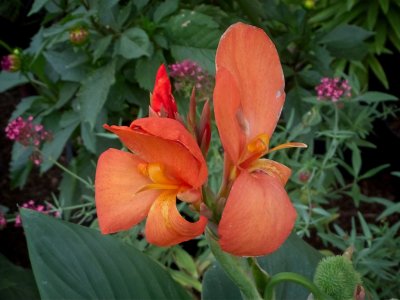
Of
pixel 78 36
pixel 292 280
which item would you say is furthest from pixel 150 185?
pixel 78 36

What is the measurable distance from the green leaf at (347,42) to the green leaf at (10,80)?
0.76m

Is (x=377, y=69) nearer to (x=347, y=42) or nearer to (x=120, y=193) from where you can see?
(x=347, y=42)

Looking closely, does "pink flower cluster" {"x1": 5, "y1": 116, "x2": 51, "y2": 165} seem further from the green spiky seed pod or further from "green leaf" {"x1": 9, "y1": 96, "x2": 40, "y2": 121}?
the green spiky seed pod

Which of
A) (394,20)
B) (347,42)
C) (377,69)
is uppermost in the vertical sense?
(347,42)

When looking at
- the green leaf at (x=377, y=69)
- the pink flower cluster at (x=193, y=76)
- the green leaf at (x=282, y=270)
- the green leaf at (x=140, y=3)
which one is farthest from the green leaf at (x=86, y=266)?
the green leaf at (x=377, y=69)

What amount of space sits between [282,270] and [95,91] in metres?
0.66

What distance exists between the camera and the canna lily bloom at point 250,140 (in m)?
0.38

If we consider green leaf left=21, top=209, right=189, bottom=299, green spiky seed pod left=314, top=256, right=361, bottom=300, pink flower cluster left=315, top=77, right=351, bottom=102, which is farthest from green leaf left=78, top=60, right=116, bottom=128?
green spiky seed pod left=314, top=256, right=361, bottom=300

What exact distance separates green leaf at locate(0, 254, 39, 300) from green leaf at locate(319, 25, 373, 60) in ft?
3.06

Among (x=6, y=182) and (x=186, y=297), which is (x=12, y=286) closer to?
(x=186, y=297)

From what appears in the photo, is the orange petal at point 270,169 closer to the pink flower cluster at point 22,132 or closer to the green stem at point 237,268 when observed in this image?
the green stem at point 237,268

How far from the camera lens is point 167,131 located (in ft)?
1.30

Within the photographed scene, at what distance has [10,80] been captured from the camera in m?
1.51

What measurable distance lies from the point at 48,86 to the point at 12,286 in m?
0.48
